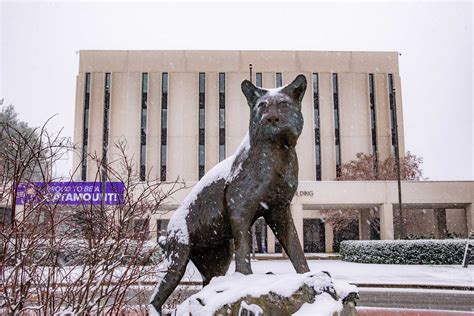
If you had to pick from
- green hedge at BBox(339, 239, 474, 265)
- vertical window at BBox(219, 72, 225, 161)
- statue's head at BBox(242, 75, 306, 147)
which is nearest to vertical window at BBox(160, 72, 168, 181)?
vertical window at BBox(219, 72, 225, 161)

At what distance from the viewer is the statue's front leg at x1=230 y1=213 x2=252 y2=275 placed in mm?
3152

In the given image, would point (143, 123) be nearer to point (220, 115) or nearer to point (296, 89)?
point (220, 115)

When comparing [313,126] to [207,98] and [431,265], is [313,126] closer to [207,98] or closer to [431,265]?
[207,98]

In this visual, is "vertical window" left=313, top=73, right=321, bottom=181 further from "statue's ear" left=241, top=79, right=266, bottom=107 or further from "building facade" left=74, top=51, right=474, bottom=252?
"statue's ear" left=241, top=79, right=266, bottom=107

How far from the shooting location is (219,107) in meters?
37.4

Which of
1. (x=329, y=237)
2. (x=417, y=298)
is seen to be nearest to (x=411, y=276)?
(x=417, y=298)

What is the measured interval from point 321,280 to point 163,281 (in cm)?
123

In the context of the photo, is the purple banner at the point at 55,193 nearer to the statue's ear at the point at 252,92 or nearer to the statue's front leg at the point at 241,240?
the statue's front leg at the point at 241,240

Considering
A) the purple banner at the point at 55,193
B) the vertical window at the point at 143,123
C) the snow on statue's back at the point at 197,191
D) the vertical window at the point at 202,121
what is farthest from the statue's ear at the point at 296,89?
the vertical window at the point at 143,123

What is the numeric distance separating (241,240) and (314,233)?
3535 centimetres

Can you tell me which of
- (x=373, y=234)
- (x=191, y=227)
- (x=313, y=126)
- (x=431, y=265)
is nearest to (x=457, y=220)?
(x=373, y=234)

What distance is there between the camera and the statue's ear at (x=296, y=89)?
10.9 feet

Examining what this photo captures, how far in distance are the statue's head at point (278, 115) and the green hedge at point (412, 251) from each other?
748 inches

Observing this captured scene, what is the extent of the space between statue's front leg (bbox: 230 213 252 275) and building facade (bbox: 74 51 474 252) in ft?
106
